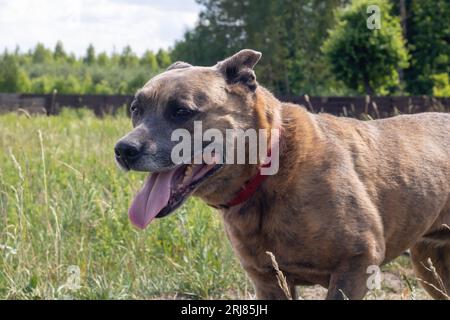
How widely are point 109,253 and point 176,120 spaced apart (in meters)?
2.15

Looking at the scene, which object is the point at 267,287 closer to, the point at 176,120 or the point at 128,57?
the point at 176,120

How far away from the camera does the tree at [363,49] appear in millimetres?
24219

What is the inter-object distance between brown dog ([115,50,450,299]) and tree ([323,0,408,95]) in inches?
788

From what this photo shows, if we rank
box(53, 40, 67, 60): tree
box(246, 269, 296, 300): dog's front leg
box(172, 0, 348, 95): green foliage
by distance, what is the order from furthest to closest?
box(53, 40, 67, 60): tree → box(172, 0, 348, 95): green foliage → box(246, 269, 296, 300): dog's front leg

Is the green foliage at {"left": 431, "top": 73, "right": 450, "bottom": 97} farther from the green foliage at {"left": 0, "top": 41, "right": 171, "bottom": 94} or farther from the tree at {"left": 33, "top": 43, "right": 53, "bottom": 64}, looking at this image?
the tree at {"left": 33, "top": 43, "right": 53, "bottom": 64}

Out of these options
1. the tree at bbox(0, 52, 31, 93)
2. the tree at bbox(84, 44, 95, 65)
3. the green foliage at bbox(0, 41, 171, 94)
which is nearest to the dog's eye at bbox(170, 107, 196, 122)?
the green foliage at bbox(0, 41, 171, 94)

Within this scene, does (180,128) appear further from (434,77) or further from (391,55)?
(434,77)

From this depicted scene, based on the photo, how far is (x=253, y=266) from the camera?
13.2ft

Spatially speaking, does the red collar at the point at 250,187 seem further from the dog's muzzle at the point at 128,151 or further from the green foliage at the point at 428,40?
the green foliage at the point at 428,40

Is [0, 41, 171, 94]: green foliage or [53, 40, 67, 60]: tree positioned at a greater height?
[53, 40, 67, 60]: tree

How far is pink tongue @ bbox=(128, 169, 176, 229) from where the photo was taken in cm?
378

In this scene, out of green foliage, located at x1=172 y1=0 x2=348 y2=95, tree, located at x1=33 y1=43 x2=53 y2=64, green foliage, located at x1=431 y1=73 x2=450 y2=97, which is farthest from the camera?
tree, located at x1=33 y1=43 x2=53 y2=64
